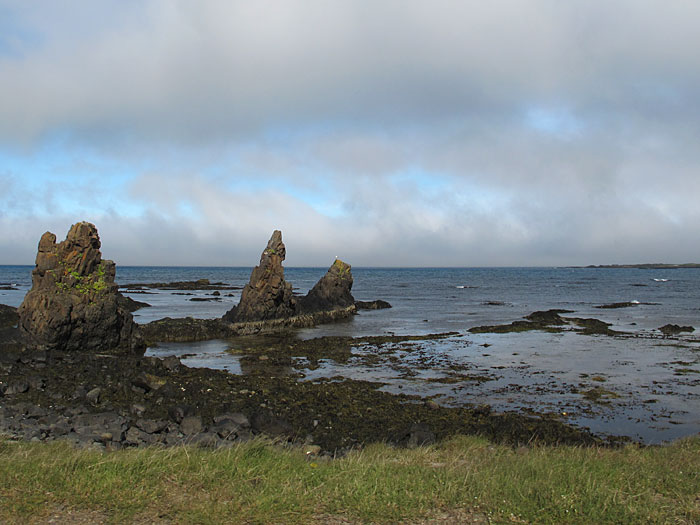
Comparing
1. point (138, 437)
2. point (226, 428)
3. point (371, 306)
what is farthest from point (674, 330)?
point (138, 437)

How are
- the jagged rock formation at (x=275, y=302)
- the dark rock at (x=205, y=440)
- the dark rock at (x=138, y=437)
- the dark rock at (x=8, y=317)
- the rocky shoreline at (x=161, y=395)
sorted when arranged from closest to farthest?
the dark rock at (x=205, y=440)
the dark rock at (x=138, y=437)
the rocky shoreline at (x=161, y=395)
the dark rock at (x=8, y=317)
the jagged rock formation at (x=275, y=302)

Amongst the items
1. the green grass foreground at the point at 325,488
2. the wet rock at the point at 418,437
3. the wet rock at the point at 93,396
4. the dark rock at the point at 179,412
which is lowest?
the wet rock at the point at 418,437

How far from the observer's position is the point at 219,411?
14.1 m

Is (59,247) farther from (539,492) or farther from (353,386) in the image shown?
(539,492)

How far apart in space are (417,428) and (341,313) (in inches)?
1355

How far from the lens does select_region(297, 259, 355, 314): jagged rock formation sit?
152 ft

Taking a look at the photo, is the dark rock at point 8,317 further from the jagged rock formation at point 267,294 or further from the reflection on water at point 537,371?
the jagged rock formation at point 267,294

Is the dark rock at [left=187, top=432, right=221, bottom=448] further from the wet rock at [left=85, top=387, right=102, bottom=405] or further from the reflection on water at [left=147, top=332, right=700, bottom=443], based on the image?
the reflection on water at [left=147, top=332, right=700, bottom=443]

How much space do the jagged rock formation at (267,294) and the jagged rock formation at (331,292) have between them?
4.95m

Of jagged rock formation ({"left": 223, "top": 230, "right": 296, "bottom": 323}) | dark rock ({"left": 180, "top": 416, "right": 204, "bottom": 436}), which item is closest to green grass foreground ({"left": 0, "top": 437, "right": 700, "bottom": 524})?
dark rock ({"left": 180, "top": 416, "right": 204, "bottom": 436})

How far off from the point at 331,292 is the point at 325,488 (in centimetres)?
4285

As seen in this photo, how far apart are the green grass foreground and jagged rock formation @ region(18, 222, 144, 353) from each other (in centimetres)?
1666

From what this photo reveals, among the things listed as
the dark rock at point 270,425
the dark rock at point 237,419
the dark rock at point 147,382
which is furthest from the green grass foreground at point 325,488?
the dark rock at point 147,382

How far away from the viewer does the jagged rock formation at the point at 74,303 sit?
2417 centimetres
